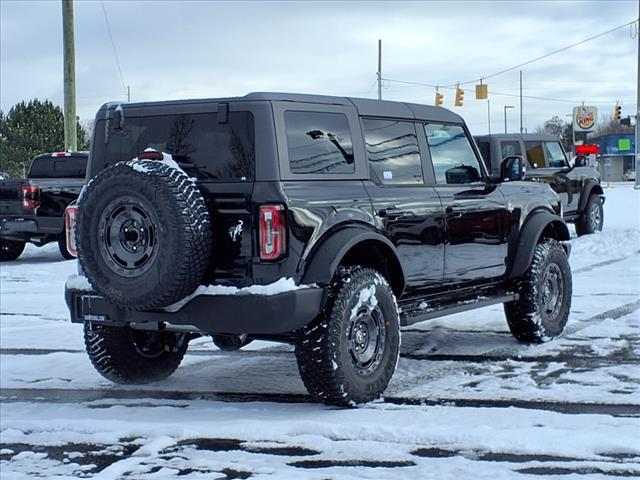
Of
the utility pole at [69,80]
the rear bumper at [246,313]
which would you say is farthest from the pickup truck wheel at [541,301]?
the utility pole at [69,80]

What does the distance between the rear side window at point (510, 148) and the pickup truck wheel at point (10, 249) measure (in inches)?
358

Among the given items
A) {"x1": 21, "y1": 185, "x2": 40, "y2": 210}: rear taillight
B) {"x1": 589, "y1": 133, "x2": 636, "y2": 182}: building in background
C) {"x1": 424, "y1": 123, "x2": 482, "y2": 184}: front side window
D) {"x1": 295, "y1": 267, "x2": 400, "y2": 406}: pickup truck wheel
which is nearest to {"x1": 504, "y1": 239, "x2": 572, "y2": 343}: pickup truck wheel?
{"x1": 424, "y1": 123, "x2": 482, "y2": 184}: front side window

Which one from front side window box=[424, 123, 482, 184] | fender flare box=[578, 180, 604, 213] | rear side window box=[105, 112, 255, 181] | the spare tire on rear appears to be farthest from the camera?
fender flare box=[578, 180, 604, 213]

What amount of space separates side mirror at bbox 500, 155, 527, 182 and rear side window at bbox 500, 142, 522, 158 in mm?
9965

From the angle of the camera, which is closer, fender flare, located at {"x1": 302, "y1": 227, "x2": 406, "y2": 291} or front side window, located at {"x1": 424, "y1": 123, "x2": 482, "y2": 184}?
fender flare, located at {"x1": 302, "y1": 227, "x2": 406, "y2": 291}

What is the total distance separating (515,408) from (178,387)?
246 cm

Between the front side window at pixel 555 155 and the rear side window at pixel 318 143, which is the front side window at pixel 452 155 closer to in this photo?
the rear side window at pixel 318 143

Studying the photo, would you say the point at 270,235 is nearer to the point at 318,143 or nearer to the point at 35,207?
the point at 318,143

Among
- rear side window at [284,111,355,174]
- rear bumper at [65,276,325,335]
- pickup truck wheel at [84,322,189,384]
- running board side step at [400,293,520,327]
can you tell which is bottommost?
pickup truck wheel at [84,322,189,384]

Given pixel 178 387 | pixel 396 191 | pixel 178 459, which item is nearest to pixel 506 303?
pixel 396 191

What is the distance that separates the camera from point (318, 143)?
252 inches

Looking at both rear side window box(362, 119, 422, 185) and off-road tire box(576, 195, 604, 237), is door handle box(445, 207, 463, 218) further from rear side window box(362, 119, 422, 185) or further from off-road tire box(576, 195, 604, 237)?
off-road tire box(576, 195, 604, 237)

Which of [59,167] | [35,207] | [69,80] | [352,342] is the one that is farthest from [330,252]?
[69,80]

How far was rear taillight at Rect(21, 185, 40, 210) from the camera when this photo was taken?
16125 mm
